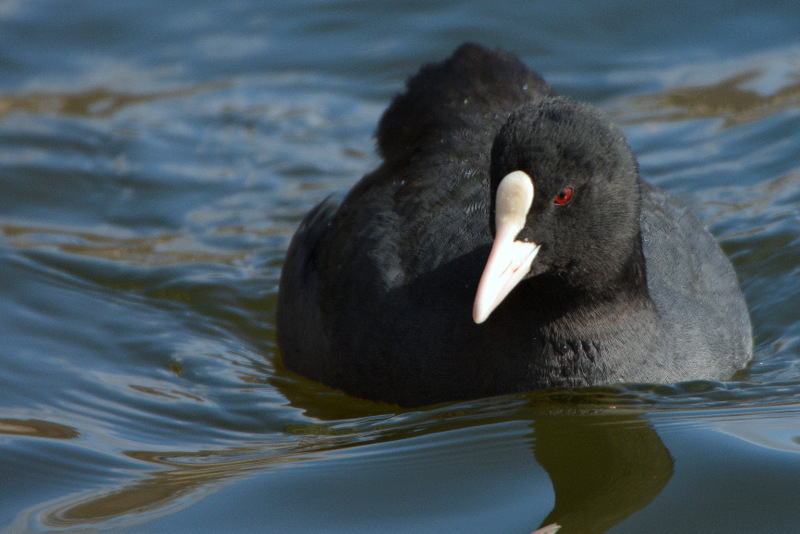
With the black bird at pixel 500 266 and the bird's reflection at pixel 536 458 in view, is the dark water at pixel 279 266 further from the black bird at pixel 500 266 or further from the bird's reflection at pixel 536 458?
the black bird at pixel 500 266

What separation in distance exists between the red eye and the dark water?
0.70 metres

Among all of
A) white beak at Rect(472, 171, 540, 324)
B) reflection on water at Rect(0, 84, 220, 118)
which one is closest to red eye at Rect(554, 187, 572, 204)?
white beak at Rect(472, 171, 540, 324)

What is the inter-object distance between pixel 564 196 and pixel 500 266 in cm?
33

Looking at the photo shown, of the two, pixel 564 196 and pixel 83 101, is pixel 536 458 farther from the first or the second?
pixel 83 101

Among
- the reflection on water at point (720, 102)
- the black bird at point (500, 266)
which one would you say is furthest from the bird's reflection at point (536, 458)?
the reflection on water at point (720, 102)

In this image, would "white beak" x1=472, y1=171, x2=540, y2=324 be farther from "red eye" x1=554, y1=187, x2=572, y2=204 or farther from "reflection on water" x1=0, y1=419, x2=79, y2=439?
"reflection on water" x1=0, y1=419, x2=79, y2=439

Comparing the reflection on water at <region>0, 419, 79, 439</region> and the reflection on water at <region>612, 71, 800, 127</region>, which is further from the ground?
the reflection on water at <region>612, 71, 800, 127</region>

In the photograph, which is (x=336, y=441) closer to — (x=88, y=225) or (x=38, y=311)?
(x=38, y=311)

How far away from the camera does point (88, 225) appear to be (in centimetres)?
662

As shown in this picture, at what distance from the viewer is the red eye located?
3.58 m

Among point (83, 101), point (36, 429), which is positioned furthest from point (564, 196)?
point (83, 101)

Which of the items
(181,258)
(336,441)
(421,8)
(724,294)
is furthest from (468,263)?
(421,8)

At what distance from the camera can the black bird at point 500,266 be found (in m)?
3.57

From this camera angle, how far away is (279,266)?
6.14 meters
